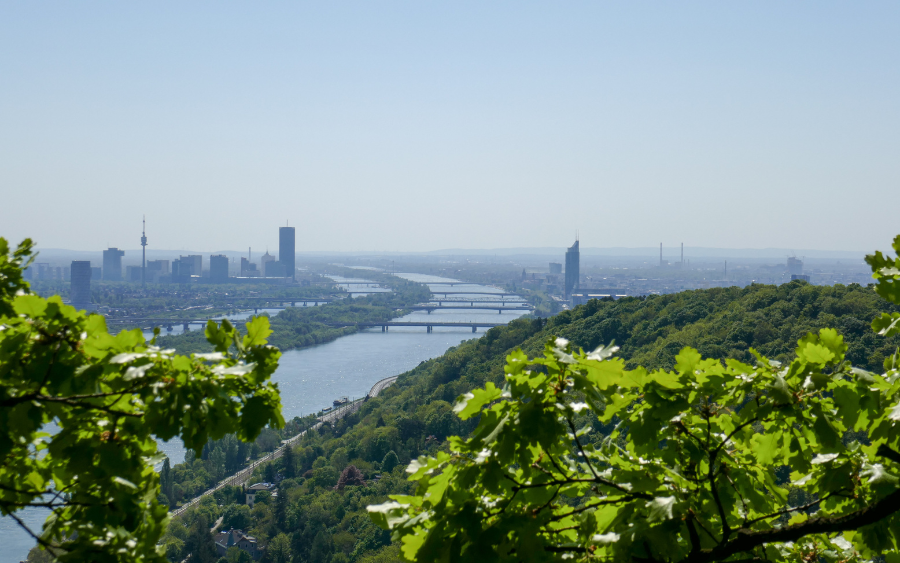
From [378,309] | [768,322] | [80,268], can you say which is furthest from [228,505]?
[80,268]

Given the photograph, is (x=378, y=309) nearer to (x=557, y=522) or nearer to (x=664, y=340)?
(x=664, y=340)

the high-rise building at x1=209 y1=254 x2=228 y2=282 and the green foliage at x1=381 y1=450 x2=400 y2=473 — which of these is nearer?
the green foliage at x1=381 y1=450 x2=400 y2=473

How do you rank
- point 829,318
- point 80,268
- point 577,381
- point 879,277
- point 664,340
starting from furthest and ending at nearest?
A: point 80,268, point 664,340, point 829,318, point 879,277, point 577,381

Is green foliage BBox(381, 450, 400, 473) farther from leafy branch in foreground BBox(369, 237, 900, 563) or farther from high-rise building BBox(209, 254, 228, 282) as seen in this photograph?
high-rise building BBox(209, 254, 228, 282)

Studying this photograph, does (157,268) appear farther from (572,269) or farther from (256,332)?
(256,332)

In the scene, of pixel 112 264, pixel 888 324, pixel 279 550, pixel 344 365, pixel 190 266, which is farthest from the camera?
pixel 190 266

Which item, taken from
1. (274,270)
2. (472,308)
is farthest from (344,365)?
(274,270)

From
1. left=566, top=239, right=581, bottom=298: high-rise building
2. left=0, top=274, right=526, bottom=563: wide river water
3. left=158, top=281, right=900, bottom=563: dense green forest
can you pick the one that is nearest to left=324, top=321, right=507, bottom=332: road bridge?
left=0, top=274, right=526, bottom=563: wide river water
